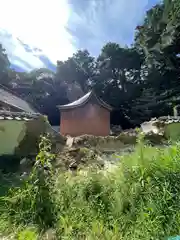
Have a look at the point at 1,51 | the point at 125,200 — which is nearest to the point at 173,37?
the point at 125,200

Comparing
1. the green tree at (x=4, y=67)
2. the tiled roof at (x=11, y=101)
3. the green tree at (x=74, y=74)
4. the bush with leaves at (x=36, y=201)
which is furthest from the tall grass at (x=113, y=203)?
the green tree at (x=74, y=74)

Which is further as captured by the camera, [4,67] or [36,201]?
[4,67]

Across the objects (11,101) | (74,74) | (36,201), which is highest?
(74,74)

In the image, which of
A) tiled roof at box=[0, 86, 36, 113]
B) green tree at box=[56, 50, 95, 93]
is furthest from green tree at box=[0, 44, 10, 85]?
tiled roof at box=[0, 86, 36, 113]

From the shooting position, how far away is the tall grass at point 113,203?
256 cm

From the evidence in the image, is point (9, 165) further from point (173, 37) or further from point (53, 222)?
point (173, 37)

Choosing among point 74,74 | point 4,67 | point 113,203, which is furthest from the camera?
point 74,74

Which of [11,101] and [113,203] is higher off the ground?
[11,101]

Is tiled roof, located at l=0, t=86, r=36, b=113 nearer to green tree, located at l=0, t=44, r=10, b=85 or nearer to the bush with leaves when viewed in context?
the bush with leaves

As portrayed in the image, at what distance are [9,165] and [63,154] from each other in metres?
1.24

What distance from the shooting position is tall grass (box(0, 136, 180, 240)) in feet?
8.41

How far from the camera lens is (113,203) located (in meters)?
2.96

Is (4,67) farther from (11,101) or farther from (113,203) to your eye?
(113,203)

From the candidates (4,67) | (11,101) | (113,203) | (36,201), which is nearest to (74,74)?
(4,67)
